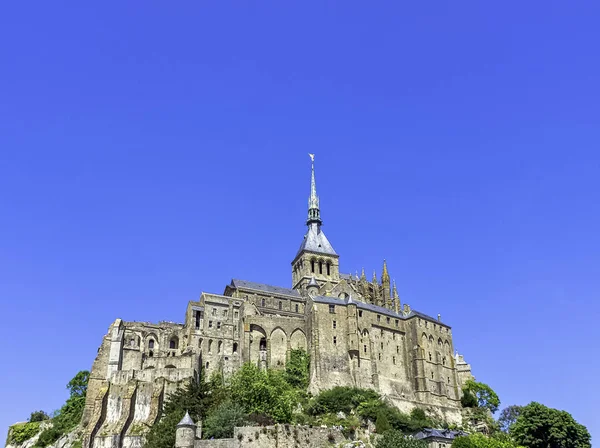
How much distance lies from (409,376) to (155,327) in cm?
3562

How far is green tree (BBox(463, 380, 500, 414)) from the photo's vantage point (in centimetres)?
9809

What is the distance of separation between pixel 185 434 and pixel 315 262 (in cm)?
6388

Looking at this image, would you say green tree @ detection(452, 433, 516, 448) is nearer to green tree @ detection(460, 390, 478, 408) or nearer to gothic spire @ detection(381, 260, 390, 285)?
green tree @ detection(460, 390, 478, 408)

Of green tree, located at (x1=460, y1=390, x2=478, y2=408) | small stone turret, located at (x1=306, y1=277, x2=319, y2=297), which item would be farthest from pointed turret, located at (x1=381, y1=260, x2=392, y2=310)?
green tree, located at (x1=460, y1=390, x2=478, y2=408)

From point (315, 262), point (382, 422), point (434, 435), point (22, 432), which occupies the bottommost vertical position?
point (434, 435)

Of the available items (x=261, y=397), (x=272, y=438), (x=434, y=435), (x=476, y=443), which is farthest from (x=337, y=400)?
(x=272, y=438)

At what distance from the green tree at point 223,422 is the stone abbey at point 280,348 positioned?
17.1 m

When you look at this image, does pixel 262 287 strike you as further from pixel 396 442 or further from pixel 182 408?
pixel 396 442

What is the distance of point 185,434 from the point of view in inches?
2090

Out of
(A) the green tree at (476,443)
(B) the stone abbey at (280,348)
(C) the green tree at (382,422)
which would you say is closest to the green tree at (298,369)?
(B) the stone abbey at (280,348)

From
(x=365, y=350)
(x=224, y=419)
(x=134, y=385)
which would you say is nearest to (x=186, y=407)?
(x=224, y=419)

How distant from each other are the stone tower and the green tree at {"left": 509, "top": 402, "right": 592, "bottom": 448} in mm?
46493

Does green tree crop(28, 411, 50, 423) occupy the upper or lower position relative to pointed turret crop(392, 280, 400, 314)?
lower

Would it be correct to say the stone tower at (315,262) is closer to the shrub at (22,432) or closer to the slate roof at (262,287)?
the slate roof at (262,287)
